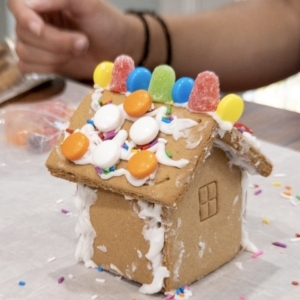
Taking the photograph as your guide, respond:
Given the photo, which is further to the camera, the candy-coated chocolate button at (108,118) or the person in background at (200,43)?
the person in background at (200,43)

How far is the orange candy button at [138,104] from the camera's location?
612mm

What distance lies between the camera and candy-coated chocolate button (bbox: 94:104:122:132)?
621 mm

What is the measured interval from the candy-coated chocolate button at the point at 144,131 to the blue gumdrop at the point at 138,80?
6 cm

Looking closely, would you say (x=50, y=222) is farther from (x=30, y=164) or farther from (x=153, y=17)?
(x=153, y=17)

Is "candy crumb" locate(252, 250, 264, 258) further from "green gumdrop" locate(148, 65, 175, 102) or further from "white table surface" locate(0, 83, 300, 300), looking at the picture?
"green gumdrop" locate(148, 65, 175, 102)

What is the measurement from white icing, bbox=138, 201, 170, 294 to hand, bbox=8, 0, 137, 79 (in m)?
0.66

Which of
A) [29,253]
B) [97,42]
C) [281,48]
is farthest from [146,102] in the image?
[281,48]

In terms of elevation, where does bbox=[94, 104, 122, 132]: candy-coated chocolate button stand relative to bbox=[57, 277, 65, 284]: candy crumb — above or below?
above

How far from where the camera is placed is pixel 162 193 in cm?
56

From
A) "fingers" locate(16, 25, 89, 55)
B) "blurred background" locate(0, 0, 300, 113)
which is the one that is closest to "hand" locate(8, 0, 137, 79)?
"fingers" locate(16, 25, 89, 55)

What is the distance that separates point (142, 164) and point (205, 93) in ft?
0.33

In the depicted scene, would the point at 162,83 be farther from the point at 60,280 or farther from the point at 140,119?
the point at 60,280

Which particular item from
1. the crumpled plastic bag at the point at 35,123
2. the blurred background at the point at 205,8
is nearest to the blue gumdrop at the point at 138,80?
the crumpled plastic bag at the point at 35,123

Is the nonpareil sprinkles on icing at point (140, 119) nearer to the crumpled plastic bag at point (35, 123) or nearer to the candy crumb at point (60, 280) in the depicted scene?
the candy crumb at point (60, 280)
